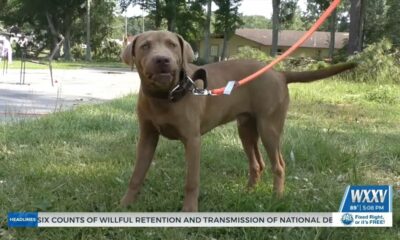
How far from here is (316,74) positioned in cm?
383

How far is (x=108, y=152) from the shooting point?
15.8 ft

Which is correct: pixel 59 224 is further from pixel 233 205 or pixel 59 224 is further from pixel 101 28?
pixel 101 28

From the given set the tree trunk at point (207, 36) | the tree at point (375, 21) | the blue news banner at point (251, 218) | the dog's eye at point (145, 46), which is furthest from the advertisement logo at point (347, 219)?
the tree at point (375, 21)

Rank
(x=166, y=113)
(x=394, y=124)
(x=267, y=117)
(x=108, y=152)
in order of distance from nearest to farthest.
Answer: (x=166, y=113) < (x=267, y=117) < (x=108, y=152) < (x=394, y=124)

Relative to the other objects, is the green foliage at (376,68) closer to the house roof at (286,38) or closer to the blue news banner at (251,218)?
the blue news banner at (251,218)

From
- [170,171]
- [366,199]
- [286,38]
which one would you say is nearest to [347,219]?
[366,199]

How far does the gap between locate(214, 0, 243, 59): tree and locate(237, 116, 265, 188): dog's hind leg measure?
39828 millimetres

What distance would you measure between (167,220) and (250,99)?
1290 millimetres

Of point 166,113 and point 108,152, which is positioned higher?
point 166,113

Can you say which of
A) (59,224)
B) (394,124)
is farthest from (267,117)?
(394,124)

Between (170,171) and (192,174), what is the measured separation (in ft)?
3.32

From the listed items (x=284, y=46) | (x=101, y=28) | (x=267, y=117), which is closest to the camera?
(x=267, y=117)

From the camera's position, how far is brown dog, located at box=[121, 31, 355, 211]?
306cm

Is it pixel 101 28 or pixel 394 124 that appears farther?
pixel 101 28
